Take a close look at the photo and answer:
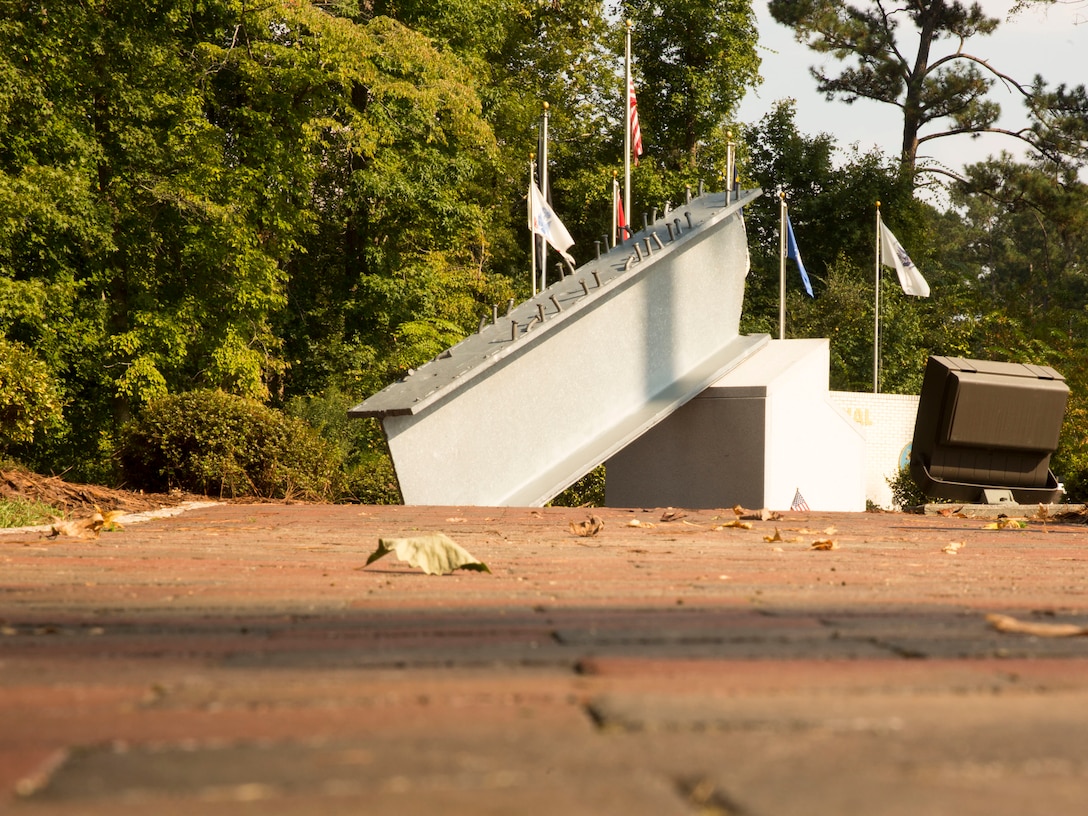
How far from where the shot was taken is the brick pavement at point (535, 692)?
1.15m

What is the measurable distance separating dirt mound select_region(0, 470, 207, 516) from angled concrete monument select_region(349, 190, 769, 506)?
10.5 ft

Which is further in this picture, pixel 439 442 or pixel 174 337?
pixel 174 337

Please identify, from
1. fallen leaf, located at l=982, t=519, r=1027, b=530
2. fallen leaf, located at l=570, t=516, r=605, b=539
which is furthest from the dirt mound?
fallen leaf, located at l=982, t=519, r=1027, b=530

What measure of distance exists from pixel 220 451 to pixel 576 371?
14.9 ft

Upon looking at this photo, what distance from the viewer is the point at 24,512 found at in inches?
268

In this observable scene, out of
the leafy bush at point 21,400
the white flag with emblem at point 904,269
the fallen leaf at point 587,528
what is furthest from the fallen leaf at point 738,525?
the white flag with emblem at point 904,269

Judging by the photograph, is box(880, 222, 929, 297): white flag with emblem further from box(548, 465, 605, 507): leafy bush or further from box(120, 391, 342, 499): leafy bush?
box(120, 391, 342, 499): leafy bush

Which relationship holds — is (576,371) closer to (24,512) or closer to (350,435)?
(24,512)

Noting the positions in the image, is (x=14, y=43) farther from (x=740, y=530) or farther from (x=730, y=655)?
(x=730, y=655)

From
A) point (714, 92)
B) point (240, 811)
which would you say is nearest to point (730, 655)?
point (240, 811)

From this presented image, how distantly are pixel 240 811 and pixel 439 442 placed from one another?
11.6 meters

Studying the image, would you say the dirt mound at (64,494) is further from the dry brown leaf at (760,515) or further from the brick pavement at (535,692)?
the brick pavement at (535,692)

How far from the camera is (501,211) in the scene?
31594 millimetres

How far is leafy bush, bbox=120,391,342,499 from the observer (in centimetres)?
1101
